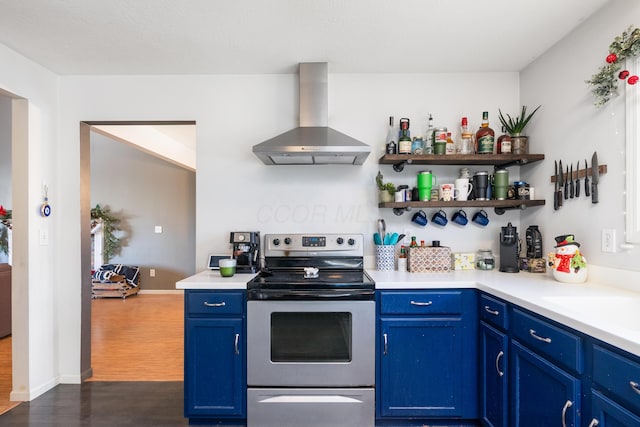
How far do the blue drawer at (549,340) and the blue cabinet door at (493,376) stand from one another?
0.50 feet

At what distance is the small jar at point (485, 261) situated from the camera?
2.39m

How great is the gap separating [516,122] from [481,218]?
75cm

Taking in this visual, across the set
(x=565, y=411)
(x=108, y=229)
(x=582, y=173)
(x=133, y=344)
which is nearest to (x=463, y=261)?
(x=582, y=173)

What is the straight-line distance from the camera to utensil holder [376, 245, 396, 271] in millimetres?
2365

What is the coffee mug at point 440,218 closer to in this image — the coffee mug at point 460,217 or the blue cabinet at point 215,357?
the coffee mug at point 460,217

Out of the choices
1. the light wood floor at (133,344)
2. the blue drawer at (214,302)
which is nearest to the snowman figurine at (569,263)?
the blue drawer at (214,302)

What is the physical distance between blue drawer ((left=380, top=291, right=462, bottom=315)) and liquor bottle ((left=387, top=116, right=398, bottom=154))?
1.00 m

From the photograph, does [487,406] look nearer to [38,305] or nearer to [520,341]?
[520,341]

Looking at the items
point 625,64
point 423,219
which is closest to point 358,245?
point 423,219

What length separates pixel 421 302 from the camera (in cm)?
194

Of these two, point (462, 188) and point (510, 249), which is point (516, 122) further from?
point (510, 249)

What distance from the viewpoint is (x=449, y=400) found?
193 centimetres

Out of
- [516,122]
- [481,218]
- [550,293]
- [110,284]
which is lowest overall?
[110,284]

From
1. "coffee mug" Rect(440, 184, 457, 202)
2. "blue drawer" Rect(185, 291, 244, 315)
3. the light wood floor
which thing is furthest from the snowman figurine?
the light wood floor
